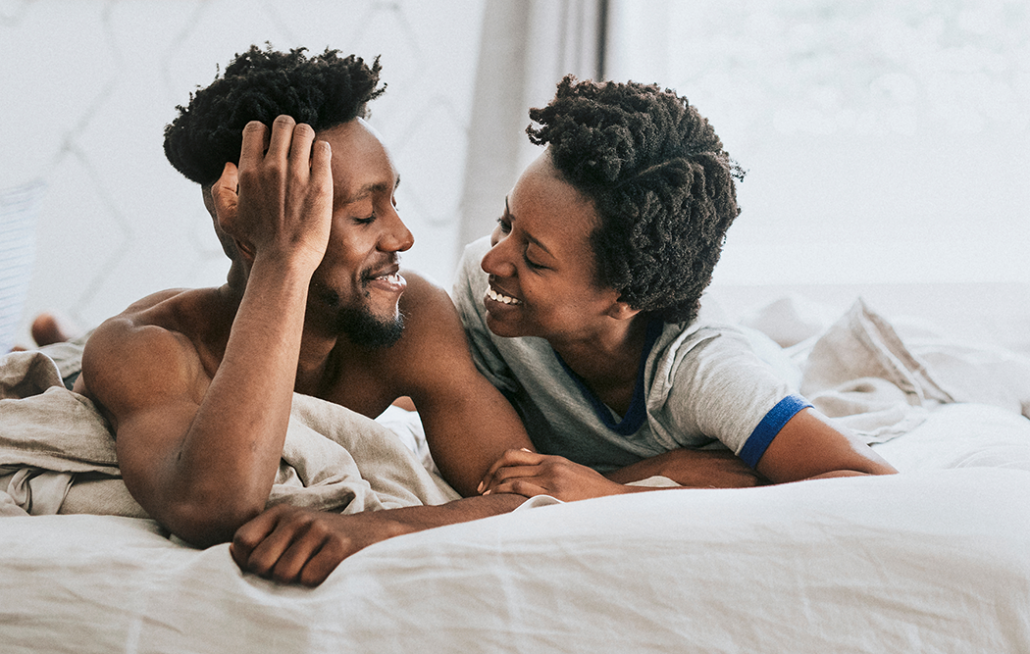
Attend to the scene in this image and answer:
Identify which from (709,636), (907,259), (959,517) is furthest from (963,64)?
(709,636)

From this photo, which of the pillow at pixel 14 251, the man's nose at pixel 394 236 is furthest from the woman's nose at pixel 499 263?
the pillow at pixel 14 251

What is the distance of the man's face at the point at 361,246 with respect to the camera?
1112mm

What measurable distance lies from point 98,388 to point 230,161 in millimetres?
357

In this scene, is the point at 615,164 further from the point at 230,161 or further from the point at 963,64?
the point at 963,64

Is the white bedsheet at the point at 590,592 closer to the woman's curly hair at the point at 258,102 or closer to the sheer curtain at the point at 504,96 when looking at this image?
the woman's curly hair at the point at 258,102

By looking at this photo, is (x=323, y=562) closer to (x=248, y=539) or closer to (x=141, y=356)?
(x=248, y=539)

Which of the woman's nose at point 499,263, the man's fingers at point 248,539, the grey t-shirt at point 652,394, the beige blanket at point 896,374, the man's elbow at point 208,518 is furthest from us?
the beige blanket at point 896,374

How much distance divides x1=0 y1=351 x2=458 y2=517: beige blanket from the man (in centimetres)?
4

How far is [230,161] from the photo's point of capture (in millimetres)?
1111

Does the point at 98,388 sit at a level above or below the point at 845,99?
below

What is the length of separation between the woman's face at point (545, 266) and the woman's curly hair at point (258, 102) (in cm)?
29

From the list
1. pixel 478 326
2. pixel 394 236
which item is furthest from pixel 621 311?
pixel 394 236

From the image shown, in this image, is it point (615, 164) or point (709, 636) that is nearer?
point (709, 636)

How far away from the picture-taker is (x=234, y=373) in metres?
0.85
